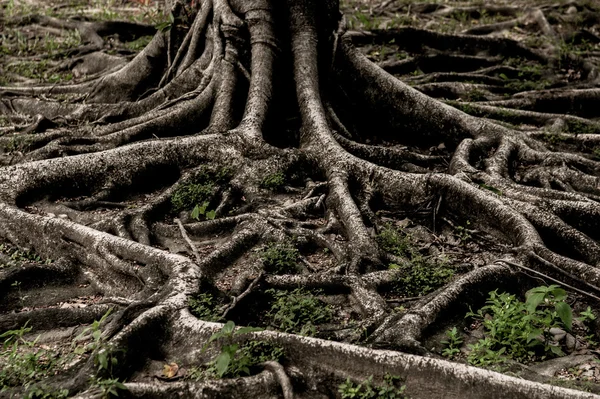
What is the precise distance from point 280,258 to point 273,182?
1313 millimetres

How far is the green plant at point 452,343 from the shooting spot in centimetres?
427

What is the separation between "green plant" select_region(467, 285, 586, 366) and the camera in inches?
165

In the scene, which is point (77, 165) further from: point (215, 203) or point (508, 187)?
point (508, 187)

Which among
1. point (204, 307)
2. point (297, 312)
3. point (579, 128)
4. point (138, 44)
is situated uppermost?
point (138, 44)

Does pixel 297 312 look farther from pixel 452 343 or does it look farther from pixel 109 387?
pixel 109 387

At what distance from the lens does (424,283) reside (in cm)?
504

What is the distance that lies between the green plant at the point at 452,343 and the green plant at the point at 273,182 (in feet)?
8.29

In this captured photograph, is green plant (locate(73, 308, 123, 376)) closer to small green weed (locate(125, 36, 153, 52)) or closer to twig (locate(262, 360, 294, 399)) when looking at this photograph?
twig (locate(262, 360, 294, 399))

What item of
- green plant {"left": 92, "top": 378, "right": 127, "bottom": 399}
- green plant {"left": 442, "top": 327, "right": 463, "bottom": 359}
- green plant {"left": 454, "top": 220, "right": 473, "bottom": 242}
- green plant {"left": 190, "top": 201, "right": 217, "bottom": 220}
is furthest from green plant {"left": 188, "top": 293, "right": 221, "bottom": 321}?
green plant {"left": 454, "top": 220, "right": 473, "bottom": 242}

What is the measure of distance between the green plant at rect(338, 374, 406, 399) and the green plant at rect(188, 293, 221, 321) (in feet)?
3.37

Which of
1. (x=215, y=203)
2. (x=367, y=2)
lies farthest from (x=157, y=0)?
(x=215, y=203)

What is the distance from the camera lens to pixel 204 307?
4465 mm

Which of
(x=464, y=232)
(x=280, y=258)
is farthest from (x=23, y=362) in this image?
(x=464, y=232)

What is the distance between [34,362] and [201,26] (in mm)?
5028
